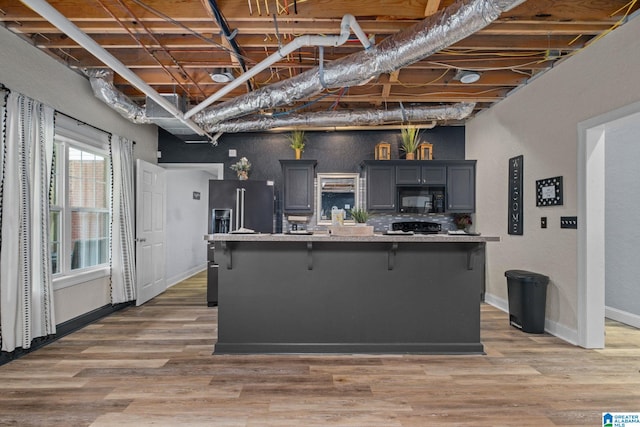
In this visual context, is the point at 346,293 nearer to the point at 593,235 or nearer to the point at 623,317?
the point at 593,235

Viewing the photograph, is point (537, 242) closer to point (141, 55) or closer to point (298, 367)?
point (298, 367)

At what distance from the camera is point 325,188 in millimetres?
5664

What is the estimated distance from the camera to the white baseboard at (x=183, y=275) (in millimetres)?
6383

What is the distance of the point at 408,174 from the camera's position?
5309 mm

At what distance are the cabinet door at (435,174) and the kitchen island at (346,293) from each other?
236 cm

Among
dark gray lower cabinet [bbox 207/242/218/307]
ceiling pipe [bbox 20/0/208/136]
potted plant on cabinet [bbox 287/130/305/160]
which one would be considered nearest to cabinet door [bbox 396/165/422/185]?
potted plant on cabinet [bbox 287/130/305/160]

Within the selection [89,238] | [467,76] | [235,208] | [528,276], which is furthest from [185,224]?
[528,276]

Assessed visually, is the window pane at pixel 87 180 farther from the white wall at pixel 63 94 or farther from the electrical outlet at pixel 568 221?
the electrical outlet at pixel 568 221

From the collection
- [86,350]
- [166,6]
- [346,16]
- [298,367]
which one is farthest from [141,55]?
[298,367]

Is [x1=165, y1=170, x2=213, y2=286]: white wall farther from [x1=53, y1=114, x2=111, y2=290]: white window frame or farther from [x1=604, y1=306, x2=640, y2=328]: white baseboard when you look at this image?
[x1=604, y1=306, x2=640, y2=328]: white baseboard

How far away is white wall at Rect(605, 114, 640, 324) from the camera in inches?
157

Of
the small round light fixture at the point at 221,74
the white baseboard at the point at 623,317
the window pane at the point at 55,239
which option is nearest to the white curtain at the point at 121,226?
the window pane at the point at 55,239

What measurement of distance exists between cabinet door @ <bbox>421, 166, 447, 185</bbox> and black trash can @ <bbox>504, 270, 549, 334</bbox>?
196cm

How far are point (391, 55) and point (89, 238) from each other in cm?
415
